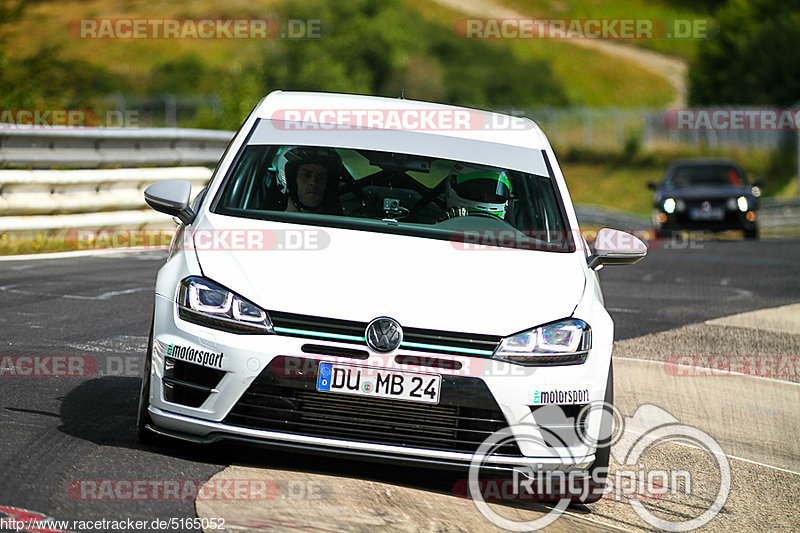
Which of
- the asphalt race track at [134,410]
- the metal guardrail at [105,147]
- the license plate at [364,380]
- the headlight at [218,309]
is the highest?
the metal guardrail at [105,147]

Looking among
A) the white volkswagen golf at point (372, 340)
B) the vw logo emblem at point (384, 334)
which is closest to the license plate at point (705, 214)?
the white volkswagen golf at point (372, 340)

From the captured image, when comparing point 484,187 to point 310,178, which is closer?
point 310,178

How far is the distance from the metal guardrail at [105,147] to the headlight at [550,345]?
9183 millimetres

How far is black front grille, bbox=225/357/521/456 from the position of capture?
15.4ft

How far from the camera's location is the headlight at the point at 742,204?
22.4 metres

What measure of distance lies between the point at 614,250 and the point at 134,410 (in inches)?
97.8

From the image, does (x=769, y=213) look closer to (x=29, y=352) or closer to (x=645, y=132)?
(x=645, y=132)

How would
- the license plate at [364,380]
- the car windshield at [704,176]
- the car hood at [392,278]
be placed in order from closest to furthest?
the license plate at [364,380] → the car hood at [392,278] → the car windshield at [704,176]

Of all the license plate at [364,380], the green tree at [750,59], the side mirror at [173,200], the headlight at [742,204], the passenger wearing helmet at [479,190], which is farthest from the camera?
the green tree at [750,59]

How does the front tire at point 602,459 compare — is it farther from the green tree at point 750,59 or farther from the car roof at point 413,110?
the green tree at point 750,59

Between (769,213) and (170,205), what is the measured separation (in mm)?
27236

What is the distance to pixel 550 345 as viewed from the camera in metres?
4.91

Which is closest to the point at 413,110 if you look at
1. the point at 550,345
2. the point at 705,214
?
the point at 550,345

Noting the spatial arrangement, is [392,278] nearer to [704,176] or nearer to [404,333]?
[404,333]
